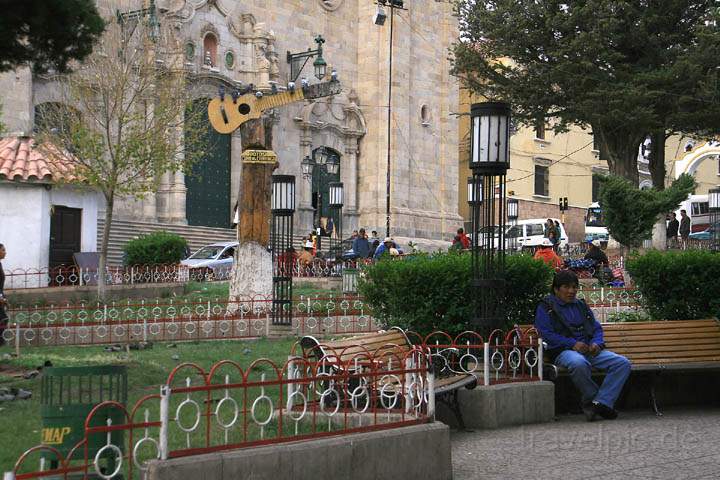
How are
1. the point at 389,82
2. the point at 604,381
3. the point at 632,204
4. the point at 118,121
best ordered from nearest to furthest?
1. the point at 604,381
2. the point at 632,204
3. the point at 118,121
4. the point at 389,82

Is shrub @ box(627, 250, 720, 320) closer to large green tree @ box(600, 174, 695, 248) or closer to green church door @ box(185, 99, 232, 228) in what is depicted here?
large green tree @ box(600, 174, 695, 248)

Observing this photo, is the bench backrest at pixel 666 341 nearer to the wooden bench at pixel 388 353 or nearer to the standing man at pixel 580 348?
the standing man at pixel 580 348

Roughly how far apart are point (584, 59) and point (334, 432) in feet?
83.1

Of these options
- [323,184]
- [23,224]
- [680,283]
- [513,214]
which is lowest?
[680,283]

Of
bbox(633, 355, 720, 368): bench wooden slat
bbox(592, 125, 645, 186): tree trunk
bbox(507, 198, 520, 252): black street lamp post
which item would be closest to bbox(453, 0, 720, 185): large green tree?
bbox(592, 125, 645, 186): tree trunk

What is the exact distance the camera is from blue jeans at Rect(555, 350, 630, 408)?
1013 cm

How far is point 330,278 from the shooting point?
26297 millimetres

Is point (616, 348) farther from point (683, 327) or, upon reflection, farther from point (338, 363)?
point (338, 363)

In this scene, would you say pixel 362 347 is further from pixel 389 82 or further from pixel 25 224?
pixel 389 82

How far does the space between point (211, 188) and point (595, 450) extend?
2890 centimetres

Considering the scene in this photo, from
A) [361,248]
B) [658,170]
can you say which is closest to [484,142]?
[361,248]

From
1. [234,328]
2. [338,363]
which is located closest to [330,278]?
[234,328]

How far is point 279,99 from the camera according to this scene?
19.0 metres

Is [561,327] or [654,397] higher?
[561,327]
